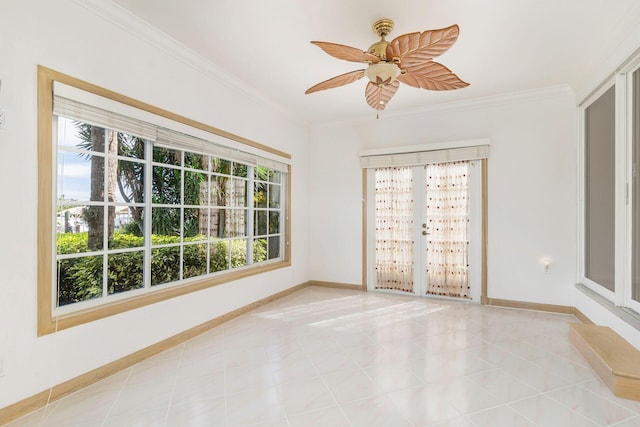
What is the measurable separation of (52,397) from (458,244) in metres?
4.47

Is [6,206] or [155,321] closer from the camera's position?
[6,206]

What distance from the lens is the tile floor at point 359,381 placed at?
6.23 ft

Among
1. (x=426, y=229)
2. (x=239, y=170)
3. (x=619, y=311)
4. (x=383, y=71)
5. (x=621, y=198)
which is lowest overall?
(x=619, y=311)

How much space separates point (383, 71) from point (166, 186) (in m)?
2.22

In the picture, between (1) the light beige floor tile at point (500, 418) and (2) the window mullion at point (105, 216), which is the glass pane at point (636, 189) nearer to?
(1) the light beige floor tile at point (500, 418)

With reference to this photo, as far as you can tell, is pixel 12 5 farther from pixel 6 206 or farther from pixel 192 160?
pixel 192 160

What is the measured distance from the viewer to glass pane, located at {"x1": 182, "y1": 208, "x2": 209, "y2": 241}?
10.6 ft

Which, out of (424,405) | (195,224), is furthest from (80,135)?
(424,405)

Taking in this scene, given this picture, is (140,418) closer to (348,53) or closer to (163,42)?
(348,53)

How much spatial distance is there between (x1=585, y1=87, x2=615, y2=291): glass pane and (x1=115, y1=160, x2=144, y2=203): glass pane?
14.5 ft

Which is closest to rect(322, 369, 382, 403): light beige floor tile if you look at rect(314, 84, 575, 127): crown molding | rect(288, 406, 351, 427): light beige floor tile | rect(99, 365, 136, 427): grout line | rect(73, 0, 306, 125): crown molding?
rect(288, 406, 351, 427): light beige floor tile

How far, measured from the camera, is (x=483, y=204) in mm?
4336

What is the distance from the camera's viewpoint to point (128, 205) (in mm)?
2678

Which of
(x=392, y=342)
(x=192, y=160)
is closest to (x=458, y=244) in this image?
(x=392, y=342)
